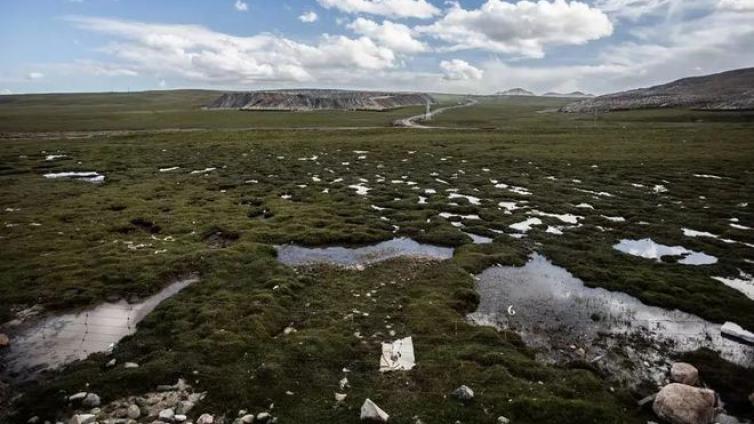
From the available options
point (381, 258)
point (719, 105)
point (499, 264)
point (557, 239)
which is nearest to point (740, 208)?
point (557, 239)

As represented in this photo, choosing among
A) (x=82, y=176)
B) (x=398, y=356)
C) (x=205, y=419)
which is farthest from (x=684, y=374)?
(x=82, y=176)

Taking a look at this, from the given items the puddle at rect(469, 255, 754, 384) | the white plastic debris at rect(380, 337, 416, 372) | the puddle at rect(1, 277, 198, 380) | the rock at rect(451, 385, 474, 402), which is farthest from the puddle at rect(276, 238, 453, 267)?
the rock at rect(451, 385, 474, 402)

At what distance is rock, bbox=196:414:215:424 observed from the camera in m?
10.2

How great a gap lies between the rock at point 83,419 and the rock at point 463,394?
8.23 metres

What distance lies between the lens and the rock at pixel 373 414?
396 inches

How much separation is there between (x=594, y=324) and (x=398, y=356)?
23.8ft

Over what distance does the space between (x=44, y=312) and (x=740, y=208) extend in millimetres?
39733

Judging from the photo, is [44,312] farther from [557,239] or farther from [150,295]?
[557,239]

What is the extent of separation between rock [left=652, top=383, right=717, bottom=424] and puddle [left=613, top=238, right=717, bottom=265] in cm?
1299

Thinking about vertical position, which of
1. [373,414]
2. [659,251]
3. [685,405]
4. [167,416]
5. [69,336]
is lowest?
[69,336]

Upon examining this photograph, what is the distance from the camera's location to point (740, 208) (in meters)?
31.2

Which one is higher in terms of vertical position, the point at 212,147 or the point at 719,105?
the point at 719,105

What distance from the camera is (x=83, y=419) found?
10031mm

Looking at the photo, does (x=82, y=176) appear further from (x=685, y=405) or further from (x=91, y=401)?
(x=685, y=405)
